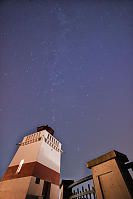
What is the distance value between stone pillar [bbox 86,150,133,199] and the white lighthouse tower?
406 inches

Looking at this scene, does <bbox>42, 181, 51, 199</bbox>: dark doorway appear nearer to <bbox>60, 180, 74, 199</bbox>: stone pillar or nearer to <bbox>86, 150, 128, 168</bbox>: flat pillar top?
<bbox>60, 180, 74, 199</bbox>: stone pillar

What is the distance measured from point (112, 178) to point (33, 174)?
11.6 meters

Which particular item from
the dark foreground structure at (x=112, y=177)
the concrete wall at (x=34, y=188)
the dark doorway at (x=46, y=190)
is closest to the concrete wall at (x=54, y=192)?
the dark doorway at (x=46, y=190)

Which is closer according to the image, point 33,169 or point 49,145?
point 33,169

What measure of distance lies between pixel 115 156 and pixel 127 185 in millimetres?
803

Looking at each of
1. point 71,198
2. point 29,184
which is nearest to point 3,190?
point 29,184

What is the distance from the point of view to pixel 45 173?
533 inches

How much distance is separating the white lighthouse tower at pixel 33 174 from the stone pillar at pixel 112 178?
33.8 ft

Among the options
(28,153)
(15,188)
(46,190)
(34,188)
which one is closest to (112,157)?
(34,188)

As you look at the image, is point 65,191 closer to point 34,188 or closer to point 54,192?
point 34,188

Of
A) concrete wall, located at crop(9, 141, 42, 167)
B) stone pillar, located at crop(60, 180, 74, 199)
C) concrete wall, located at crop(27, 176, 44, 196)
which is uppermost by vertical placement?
concrete wall, located at crop(9, 141, 42, 167)

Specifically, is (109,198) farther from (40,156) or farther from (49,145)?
(49,145)

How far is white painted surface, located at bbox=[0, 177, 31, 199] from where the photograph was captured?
1054 cm

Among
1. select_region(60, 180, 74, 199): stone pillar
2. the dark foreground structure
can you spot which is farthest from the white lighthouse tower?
the dark foreground structure
